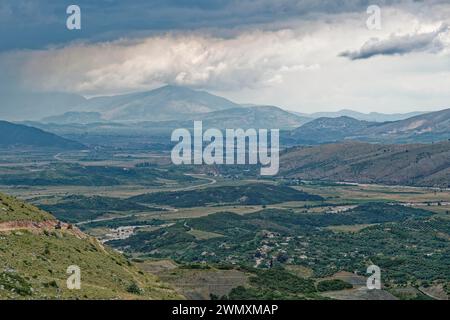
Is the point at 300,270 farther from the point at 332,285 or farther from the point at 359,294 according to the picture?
the point at 359,294

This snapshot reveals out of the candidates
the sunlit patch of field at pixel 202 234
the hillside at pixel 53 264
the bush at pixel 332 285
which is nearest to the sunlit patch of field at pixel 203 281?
the hillside at pixel 53 264

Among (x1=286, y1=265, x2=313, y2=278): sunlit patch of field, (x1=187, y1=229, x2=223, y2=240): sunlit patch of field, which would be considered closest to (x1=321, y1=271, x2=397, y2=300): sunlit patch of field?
(x1=286, y1=265, x2=313, y2=278): sunlit patch of field

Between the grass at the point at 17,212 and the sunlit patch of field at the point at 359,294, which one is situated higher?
the grass at the point at 17,212

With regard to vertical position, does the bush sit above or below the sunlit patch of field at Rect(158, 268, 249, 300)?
below

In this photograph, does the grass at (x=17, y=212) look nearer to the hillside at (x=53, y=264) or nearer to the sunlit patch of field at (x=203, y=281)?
the hillside at (x=53, y=264)

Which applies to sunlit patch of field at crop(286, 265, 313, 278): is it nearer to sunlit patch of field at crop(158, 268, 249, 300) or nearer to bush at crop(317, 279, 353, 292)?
bush at crop(317, 279, 353, 292)

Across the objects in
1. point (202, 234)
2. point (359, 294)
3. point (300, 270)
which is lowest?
point (202, 234)

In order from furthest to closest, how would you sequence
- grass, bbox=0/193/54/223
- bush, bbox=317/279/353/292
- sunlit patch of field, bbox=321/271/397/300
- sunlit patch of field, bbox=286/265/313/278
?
sunlit patch of field, bbox=286/265/313/278 < bush, bbox=317/279/353/292 < sunlit patch of field, bbox=321/271/397/300 < grass, bbox=0/193/54/223

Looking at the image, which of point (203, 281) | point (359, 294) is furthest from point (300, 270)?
point (203, 281)
